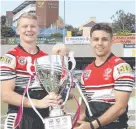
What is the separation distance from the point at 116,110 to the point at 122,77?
0.23m

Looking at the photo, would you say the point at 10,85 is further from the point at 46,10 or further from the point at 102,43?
the point at 46,10

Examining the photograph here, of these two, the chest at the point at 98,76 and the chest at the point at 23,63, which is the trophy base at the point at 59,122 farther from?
the chest at the point at 23,63

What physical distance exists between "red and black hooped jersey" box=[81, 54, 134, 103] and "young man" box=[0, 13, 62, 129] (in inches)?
14.4

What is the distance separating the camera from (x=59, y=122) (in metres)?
2.69

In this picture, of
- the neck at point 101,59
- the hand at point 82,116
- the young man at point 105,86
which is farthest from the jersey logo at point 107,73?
the hand at point 82,116

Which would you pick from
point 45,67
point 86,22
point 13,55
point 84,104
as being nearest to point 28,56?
point 13,55

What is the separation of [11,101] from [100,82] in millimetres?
649

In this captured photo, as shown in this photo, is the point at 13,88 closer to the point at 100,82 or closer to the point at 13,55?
the point at 13,55

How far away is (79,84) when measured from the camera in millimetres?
3020

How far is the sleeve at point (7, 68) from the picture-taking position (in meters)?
2.95

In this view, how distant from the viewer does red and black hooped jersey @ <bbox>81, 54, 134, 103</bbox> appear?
9.02 feet

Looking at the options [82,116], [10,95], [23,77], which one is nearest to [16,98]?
[10,95]

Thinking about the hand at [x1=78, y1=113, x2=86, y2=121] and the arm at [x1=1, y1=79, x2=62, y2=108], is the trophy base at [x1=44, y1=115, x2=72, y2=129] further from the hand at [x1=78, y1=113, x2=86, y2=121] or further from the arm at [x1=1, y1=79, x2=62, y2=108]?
the hand at [x1=78, y1=113, x2=86, y2=121]

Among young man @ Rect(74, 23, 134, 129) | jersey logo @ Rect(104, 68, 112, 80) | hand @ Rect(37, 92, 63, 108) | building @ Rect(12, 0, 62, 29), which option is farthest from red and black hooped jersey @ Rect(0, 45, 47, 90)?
building @ Rect(12, 0, 62, 29)
